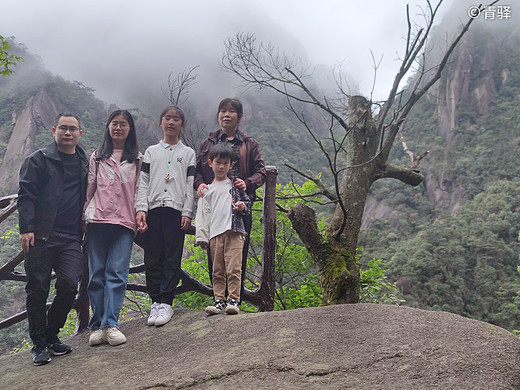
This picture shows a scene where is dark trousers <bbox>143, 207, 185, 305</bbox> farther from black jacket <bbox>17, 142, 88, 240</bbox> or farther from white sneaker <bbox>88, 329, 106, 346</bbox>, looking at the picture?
black jacket <bbox>17, 142, 88, 240</bbox>

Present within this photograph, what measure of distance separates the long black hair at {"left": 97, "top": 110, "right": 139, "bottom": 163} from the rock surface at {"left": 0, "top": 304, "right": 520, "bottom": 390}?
1.26 metres

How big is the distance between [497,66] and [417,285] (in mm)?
42238

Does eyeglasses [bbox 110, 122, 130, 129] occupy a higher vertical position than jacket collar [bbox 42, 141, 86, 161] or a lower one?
higher

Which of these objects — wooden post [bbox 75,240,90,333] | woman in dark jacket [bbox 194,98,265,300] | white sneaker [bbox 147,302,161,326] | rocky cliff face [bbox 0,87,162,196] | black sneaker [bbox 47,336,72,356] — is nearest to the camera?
black sneaker [bbox 47,336,72,356]

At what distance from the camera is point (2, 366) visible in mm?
3131

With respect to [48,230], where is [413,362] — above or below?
below

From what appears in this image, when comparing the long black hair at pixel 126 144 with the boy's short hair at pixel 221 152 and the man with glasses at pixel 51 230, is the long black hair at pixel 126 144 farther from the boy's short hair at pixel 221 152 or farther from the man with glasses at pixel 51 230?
the boy's short hair at pixel 221 152

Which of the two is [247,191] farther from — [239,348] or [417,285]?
[417,285]

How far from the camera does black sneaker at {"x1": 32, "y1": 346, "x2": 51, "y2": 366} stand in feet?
9.27

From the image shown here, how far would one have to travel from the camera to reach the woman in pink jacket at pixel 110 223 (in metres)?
2.98

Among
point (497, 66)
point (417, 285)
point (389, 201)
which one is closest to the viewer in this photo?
point (417, 285)

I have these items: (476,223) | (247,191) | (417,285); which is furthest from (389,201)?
(247,191)

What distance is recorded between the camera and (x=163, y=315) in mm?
3188

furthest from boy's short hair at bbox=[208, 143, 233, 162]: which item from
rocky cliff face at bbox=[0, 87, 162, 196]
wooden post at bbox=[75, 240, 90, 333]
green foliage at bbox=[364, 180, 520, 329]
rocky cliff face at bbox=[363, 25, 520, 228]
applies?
rocky cliff face at bbox=[363, 25, 520, 228]
